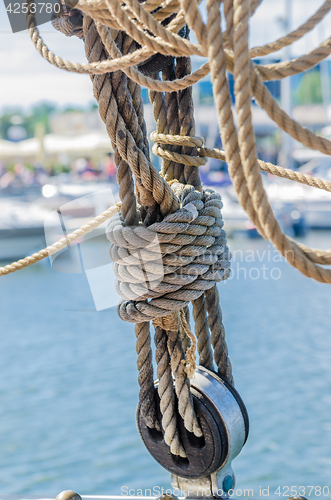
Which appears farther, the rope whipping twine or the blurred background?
the blurred background

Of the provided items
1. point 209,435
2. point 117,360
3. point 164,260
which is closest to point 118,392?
point 117,360

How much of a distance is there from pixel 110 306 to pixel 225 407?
0.99 ft

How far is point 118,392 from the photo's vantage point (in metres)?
4.30

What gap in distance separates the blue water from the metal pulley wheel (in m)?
2.31

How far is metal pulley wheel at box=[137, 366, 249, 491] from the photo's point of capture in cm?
92

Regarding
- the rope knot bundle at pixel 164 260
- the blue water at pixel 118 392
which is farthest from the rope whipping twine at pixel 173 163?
the blue water at pixel 118 392

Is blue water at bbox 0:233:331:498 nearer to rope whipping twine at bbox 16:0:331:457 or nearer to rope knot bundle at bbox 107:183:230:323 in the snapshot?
rope whipping twine at bbox 16:0:331:457

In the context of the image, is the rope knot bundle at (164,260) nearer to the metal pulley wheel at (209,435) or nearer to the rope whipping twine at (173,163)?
the rope whipping twine at (173,163)

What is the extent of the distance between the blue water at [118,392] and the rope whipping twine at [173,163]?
2.40m

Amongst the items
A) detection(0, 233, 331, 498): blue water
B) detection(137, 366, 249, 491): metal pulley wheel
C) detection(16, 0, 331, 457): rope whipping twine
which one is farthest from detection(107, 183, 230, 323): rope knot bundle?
detection(0, 233, 331, 498): blue water

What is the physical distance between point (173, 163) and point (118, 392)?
3.58 m

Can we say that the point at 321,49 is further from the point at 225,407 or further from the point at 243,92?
the point at 225,407

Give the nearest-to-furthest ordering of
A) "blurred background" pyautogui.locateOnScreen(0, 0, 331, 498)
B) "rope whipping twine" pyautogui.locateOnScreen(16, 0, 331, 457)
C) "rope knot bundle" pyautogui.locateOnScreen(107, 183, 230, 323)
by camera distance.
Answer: "rope whipping twine" pyautogui.locateOnScreen(16, 0, 331, 457)
"rope knot bundle" pyautogui.locateOnScreen(107, 183, 230, 323)
"blurred background" pyautogui.locateOnScreen(0, 0, 331, 498)

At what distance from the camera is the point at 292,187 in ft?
32.0
